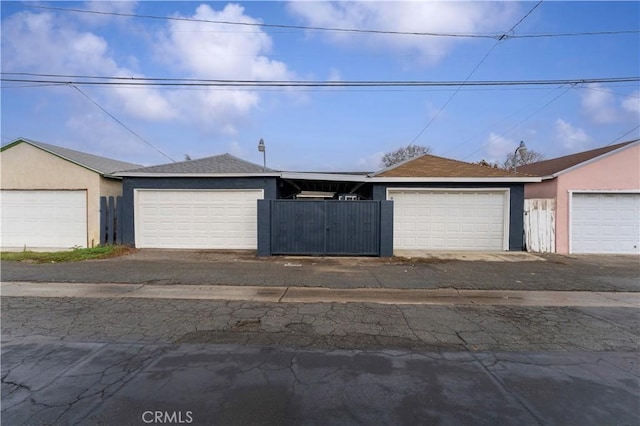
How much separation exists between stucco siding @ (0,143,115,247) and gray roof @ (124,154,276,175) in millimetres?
2116

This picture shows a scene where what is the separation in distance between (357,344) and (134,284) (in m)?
5.57

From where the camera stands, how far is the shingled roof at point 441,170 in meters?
13.1

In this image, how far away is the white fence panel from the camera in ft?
42.2

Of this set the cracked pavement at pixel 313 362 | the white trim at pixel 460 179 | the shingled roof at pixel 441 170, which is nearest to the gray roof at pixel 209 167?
the white trim at pixel 460 179

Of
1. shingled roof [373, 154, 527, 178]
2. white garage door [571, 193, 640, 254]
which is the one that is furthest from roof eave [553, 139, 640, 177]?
shingled roof [373, 154, 527, 178]

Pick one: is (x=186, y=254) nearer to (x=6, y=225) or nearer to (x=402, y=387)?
(x=6, y=225)

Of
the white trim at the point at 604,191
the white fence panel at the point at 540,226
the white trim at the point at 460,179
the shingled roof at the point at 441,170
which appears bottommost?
the white fence panel at the point at 540,226

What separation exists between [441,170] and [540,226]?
4.15 meters

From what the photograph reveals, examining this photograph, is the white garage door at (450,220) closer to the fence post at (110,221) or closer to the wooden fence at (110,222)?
the wooden fence at (110,222)

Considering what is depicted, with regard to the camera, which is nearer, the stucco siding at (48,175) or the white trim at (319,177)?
the white trim at (319,177)

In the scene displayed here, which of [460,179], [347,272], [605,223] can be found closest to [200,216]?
[347,272]

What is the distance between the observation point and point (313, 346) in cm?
418
